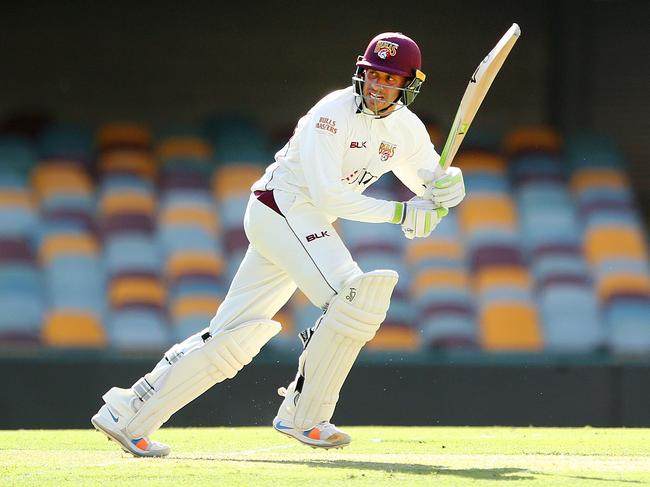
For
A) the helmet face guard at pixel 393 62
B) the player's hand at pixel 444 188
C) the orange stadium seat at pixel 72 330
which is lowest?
the player's hand at pixel 444 188

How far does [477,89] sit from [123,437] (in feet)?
5.39

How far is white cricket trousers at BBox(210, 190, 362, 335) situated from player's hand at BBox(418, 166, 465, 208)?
0.34 meters

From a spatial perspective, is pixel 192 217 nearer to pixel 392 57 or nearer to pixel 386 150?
pixel 386 150

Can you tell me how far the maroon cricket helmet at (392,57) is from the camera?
4.48 metres

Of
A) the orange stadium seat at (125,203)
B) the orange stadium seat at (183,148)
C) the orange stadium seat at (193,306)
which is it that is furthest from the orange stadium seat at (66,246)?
the orange stadium seat at (183,148)

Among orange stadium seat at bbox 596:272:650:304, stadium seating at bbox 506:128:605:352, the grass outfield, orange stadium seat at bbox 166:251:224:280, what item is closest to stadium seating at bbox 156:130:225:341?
orange stadium seat at bbox 166:251:224:280

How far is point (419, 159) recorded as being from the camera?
15.5ft

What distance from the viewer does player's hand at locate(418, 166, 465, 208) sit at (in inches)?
177

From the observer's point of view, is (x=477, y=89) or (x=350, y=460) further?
(x=477, y=89)

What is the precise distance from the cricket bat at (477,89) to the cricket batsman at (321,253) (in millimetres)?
85

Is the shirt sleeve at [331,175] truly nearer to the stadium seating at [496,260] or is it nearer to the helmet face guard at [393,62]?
the helmet face guard at [393,62]

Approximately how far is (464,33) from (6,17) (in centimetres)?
315

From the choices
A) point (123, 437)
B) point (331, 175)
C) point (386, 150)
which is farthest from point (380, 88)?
point (123, 437)

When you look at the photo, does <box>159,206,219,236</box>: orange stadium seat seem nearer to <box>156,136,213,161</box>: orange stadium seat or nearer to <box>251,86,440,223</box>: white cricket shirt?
<box>156,136,213,161</box>: orange stadium seat
